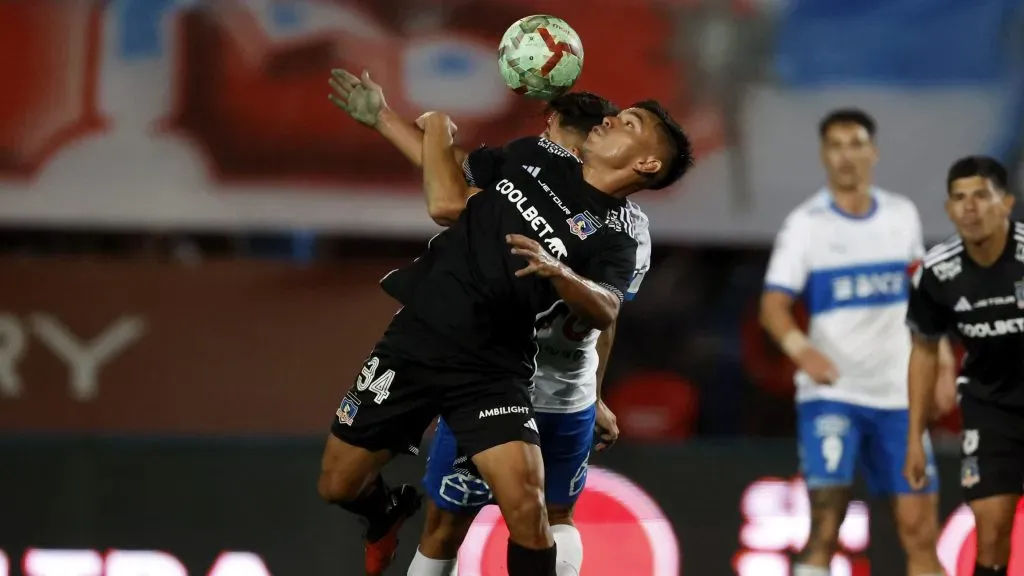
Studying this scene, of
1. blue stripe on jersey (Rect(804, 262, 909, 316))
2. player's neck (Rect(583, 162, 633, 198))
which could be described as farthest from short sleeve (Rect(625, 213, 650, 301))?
blue stripe on jersey (Rect(804, 262, 909, 316))

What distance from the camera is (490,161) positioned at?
15.6 feet

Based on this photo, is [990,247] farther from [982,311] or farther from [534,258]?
[534,258]

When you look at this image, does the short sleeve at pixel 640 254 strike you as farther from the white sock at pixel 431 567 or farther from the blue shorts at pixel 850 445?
the blue shorts at pixel 850 445

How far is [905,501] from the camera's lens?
6359 millimetres

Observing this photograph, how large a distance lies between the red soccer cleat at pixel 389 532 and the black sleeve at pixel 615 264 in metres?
1.06

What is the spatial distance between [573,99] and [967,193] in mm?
1578

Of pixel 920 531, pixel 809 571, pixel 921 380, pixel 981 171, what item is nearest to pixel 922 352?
pixel 921 380

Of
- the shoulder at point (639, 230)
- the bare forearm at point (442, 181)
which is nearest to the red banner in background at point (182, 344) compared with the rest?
the shoulder at point (639, 230)

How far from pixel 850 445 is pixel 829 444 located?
3.5 inches

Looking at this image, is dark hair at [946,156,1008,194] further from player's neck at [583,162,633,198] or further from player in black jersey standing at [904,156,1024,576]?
player's neck at [583,162,633,198]

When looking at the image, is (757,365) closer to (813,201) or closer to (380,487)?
(813,201)

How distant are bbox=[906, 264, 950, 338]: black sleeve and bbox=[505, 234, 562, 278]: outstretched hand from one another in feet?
6.66

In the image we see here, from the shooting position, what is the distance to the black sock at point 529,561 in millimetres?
4520

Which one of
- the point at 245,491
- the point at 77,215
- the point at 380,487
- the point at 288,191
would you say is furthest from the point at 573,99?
the point at 77,215
